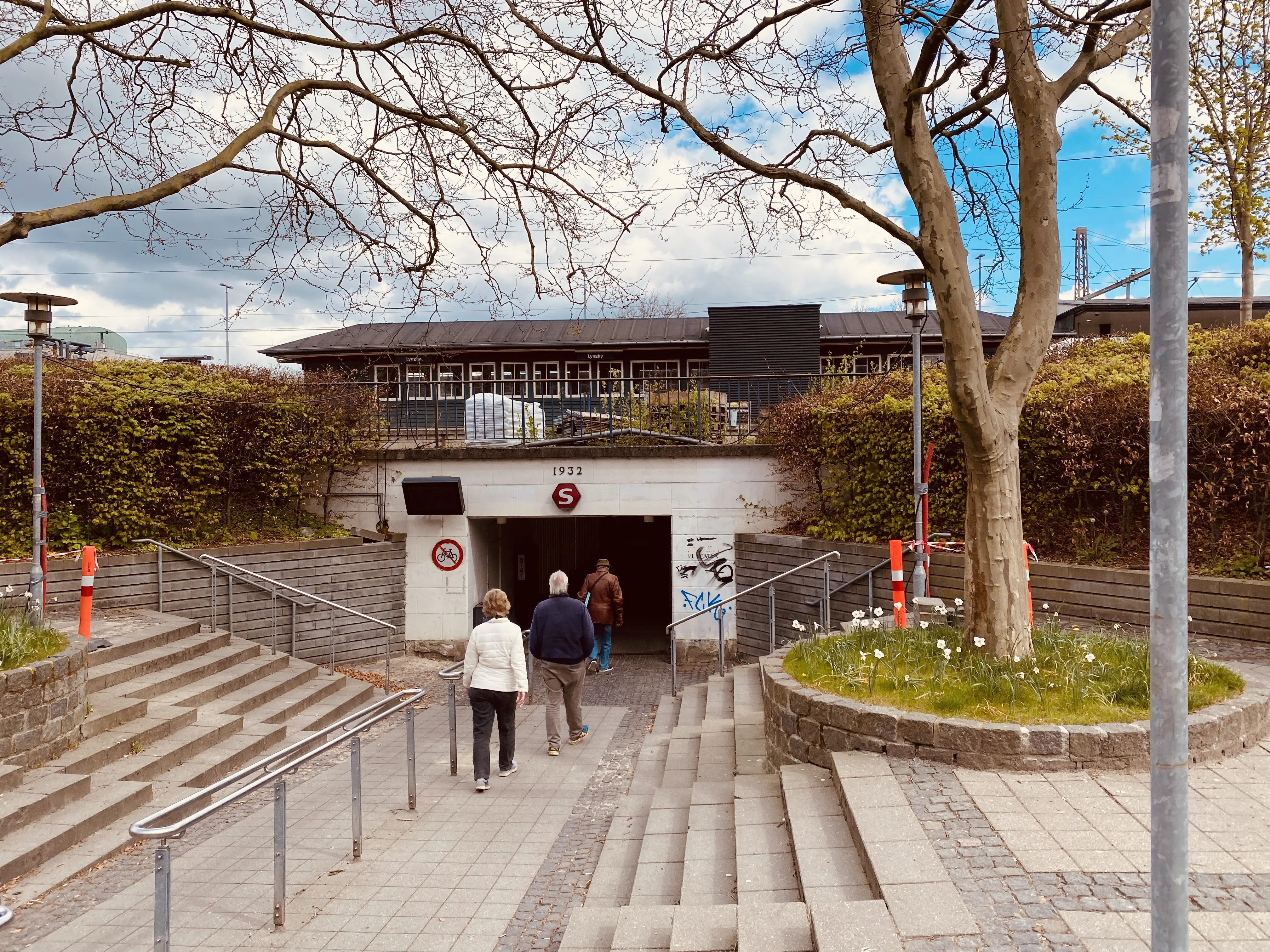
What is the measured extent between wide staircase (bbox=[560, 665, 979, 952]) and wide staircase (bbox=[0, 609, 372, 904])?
3276 millimetres

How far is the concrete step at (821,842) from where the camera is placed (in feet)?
12.4

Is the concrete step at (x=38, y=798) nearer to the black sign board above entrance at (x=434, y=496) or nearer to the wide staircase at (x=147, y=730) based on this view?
the wide staircase at (x=147, y=730)

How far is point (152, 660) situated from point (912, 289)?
808cm

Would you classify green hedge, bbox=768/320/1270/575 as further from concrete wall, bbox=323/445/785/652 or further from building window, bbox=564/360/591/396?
building window, bbox=564/360/591/396

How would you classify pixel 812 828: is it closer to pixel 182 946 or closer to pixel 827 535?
pixel 182 946

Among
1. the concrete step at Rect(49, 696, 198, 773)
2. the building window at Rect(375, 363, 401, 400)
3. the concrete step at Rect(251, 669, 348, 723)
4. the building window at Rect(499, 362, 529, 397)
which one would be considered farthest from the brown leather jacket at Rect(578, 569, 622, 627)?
the building window at Rect(499, 362, 529, 397)

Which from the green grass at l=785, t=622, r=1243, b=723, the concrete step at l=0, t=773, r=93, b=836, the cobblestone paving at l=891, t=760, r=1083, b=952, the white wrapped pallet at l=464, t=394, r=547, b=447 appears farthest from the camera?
the white wrapped pallet at l=464, t=394, r=547, b=447

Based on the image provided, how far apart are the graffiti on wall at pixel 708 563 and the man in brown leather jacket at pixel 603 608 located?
3.96 feet

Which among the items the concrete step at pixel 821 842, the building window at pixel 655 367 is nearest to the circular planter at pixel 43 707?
the concrete step at pixel 821 842

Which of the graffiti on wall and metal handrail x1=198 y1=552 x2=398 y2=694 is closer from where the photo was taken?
metal handrail x1=198 y1=552 x2=398 y2=694

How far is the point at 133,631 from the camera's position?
357 inches

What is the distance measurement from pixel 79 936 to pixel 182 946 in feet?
1.98

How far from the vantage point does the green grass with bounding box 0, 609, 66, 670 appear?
20.2ft

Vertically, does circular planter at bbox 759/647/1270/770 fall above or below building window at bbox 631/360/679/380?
below
